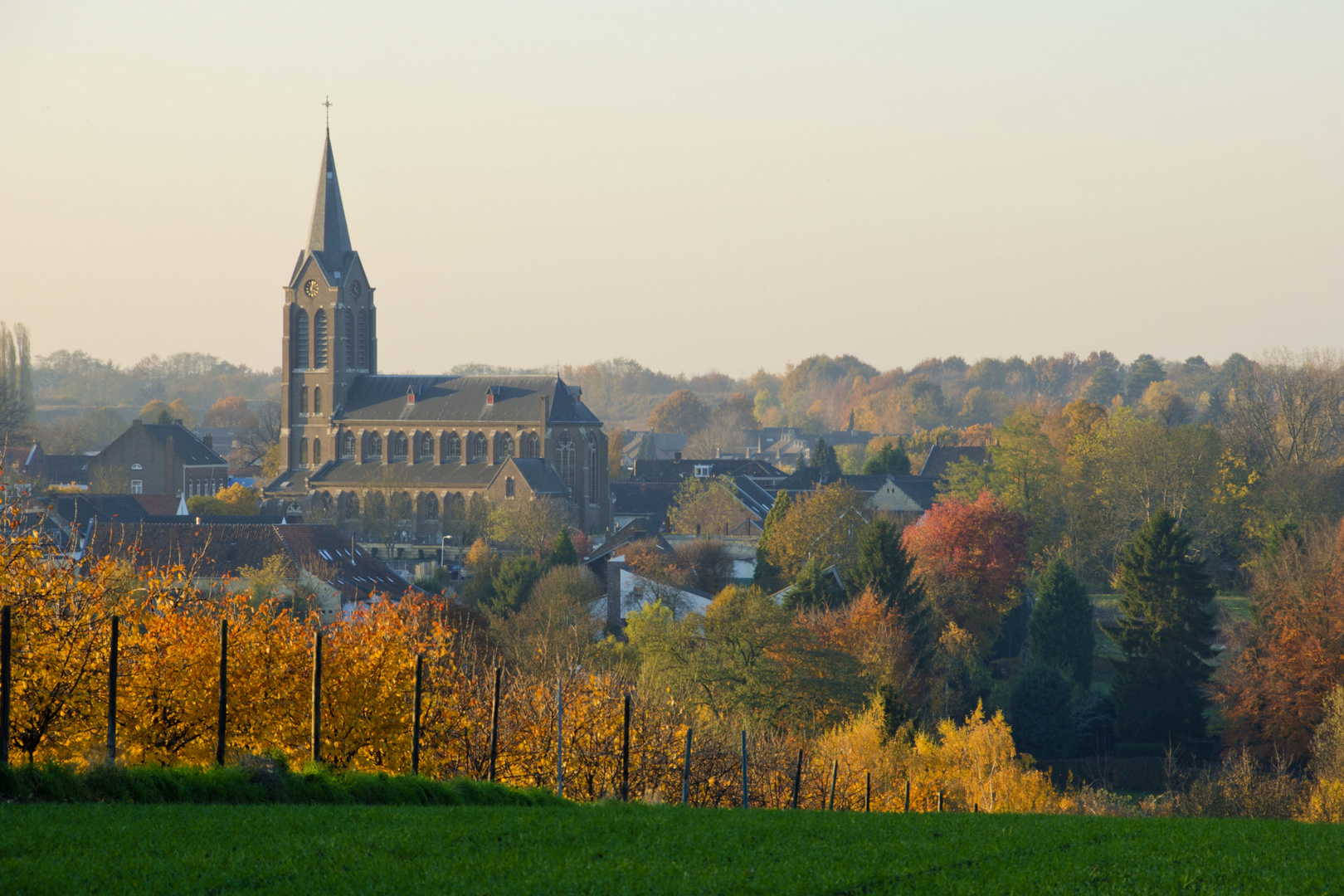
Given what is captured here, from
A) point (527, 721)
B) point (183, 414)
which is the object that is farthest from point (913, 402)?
point (527, 721)

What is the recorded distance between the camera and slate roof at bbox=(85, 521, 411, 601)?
182 ft

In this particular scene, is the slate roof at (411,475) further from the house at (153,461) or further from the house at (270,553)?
the house at (270,553)

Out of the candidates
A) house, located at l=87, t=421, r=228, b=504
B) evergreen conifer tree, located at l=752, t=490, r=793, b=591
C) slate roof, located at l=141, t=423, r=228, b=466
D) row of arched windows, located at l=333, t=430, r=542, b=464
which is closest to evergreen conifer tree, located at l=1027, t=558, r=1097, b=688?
evergreen conifer tree, located at l=752, t=490, r=793, b=591

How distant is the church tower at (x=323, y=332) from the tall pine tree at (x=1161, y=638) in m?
57.9

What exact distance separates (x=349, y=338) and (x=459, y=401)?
8689 millimetres

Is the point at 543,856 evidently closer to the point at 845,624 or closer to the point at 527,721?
the point at 527,721

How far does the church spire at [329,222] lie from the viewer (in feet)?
304

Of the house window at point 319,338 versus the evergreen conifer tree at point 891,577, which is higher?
the house window at point 319,338

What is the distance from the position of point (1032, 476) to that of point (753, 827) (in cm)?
5842

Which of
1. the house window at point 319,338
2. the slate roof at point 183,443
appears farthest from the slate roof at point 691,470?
the slate roof at point 183,443

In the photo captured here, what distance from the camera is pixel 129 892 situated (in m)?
10.1

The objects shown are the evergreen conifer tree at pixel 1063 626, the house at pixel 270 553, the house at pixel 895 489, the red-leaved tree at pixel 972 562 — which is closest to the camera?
the evergreen conifer tree at pixel 1063 626

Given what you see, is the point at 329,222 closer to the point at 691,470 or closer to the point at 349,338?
the point at 349,338

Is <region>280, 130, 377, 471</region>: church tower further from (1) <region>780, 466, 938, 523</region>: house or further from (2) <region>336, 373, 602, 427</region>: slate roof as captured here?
(1) <region>780, 466, 938, 523</region>: house
